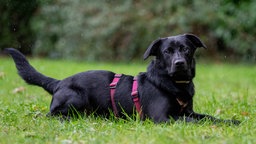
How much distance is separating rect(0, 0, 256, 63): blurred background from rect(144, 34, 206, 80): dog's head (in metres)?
10.1

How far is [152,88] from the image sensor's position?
4.83 meters

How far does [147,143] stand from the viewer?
345cm

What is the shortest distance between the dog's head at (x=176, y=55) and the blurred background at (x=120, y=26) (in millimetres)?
10052

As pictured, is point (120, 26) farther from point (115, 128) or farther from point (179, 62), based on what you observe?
point (115, 128)

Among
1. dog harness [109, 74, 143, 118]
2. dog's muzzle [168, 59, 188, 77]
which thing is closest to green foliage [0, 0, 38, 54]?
dog harness [109, 74, 143, 118]

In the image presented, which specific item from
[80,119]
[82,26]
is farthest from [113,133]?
[82,26]

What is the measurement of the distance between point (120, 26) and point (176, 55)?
448 inches

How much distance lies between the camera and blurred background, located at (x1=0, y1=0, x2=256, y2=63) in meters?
14.9

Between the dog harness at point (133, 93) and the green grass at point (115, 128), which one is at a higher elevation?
the dog harness at point (133, 93)

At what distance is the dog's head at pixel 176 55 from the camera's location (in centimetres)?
462

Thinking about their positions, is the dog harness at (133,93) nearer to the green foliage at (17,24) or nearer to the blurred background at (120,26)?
the blurred background at (120,26)

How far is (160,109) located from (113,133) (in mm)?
888

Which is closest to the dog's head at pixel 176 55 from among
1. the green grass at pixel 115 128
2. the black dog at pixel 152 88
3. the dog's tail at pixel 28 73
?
the black dog at pixel 152 88

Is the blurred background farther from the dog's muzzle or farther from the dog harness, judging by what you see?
the dog's muzzle
